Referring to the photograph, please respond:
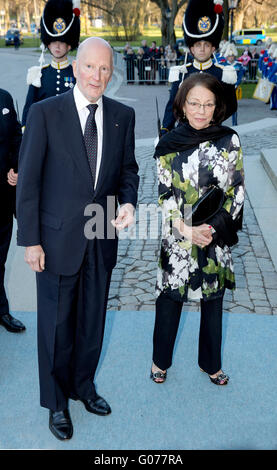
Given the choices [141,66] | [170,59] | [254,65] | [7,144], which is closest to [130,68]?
[141,66]

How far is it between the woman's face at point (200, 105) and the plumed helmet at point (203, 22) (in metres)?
3.26

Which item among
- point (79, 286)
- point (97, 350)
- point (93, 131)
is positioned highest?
point (93, 131)

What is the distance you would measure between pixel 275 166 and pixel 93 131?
611 cm

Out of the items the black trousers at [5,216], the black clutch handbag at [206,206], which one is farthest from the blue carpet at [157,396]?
the black clutch handbag at [206,206]

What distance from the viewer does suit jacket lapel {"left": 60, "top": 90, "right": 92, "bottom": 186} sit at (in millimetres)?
2773

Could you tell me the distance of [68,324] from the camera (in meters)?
3.05

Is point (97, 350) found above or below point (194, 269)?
below

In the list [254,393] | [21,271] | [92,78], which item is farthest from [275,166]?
[92,78]

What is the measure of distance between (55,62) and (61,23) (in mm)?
423

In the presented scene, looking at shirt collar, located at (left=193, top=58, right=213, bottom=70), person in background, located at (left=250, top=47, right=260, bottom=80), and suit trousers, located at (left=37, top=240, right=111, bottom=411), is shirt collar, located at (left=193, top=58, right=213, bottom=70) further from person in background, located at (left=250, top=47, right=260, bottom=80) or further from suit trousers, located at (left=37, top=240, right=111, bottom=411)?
person in background, located at (left=250, top=47, right=260, bottom=80)

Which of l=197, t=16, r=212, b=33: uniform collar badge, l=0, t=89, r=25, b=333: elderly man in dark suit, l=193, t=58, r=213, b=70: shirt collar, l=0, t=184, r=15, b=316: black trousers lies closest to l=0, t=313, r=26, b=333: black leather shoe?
l=0, t=89, r=25, b=333: elderly man in dark suit

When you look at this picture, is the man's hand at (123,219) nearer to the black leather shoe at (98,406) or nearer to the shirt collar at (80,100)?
the shirt collar at (80,100)
